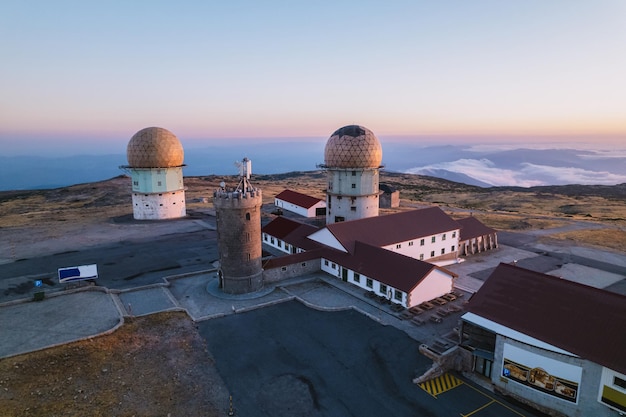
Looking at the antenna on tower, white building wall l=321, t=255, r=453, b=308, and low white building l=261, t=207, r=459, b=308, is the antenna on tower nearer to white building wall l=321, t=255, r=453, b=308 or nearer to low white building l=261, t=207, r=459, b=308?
low white building l=261, t=207, r=459, b=308

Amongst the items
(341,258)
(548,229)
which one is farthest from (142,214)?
(548,229)

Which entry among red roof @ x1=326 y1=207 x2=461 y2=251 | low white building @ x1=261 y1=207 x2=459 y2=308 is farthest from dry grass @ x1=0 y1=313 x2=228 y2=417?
red roof @ x1=326 y1=207 x2=461 y2=251

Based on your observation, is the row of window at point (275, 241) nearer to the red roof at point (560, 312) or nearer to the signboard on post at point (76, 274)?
the signboard on post at point (76, 274)

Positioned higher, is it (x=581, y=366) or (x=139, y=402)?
(x=581, y=366)

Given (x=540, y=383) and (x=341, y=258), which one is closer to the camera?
(x=540, y=383)

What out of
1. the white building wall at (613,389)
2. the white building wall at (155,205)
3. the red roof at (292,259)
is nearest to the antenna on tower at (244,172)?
the red roof at (292,259)

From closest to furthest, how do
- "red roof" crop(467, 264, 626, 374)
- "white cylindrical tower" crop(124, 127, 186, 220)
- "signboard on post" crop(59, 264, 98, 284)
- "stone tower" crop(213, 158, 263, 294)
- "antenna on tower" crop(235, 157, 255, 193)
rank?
"red roof" crop(467, 264, 626, 374)
"stone tower" crop(213, 158, 263, 294)
"antenna on tower" crop(235, 157, 255, 193)
"signboard on post" crop(59, 264, 98, 284)
"white cylindrical tower" crop(124, 127, 186, 220)

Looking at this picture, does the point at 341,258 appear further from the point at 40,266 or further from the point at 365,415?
the point at 40,266
